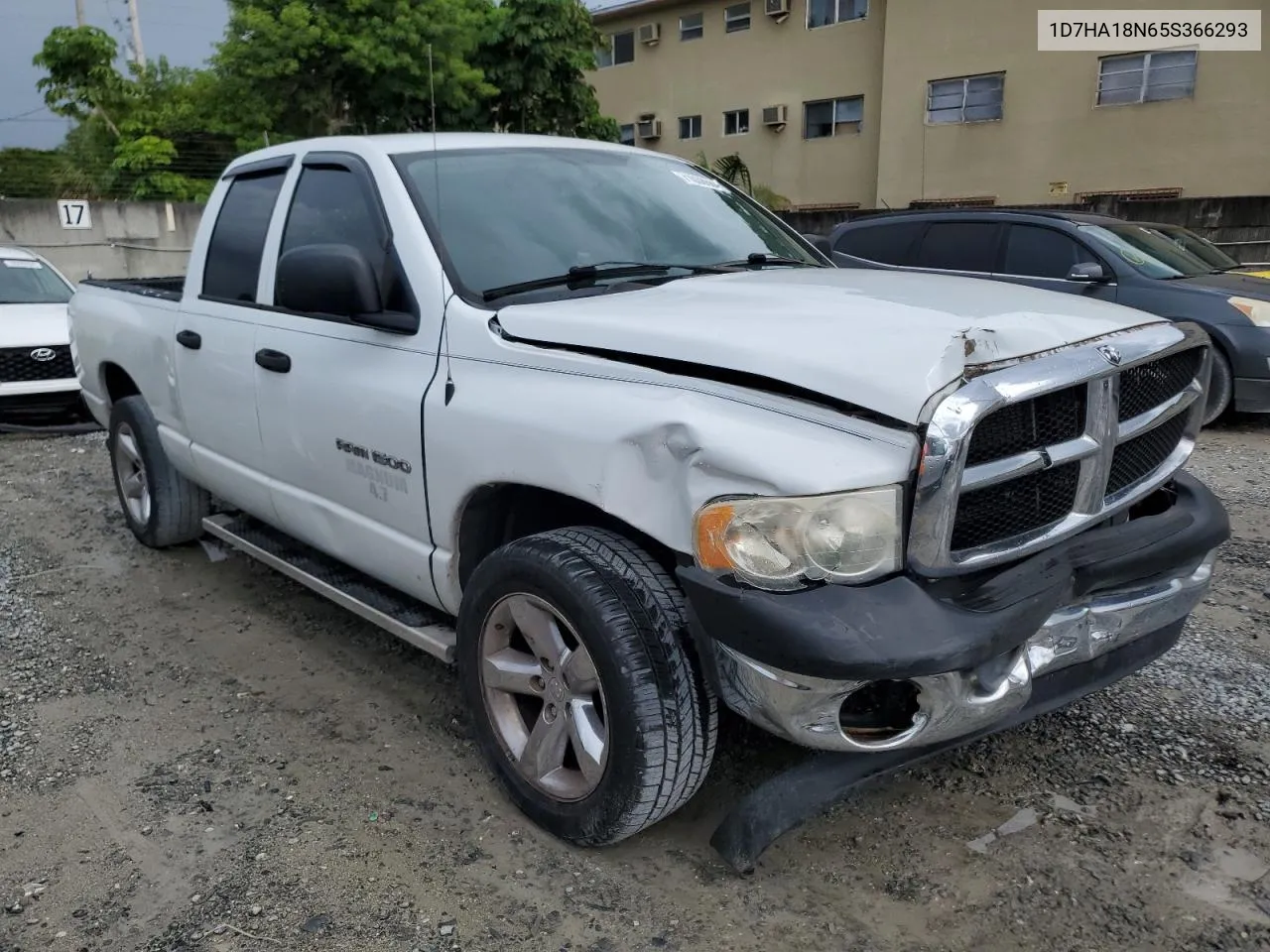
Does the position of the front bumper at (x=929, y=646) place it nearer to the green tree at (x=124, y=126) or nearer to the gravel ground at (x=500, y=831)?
the gravel ground at (x=500, y=831)

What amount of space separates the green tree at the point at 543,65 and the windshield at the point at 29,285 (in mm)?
13991

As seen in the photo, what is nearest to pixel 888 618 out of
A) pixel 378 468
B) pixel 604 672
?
pixel 604 672

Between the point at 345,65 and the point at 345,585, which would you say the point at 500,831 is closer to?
the point at 345,585

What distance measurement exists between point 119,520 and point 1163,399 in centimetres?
540

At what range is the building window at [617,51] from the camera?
2698 centimetres

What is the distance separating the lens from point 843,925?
7.82 feet

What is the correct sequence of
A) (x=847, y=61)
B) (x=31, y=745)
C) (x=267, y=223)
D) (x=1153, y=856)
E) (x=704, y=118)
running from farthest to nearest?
(x=704, y=118), (x=847, y=61), (x=267, y=223), (x=31, y=745), (x=1153, y=856)

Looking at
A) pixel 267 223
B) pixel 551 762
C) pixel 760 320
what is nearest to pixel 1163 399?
pixel 760 320

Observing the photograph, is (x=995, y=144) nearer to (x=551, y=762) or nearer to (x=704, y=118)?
(x=704, y=118)

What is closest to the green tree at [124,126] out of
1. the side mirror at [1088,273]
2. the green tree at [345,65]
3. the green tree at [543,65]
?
the green tree at [345,65]

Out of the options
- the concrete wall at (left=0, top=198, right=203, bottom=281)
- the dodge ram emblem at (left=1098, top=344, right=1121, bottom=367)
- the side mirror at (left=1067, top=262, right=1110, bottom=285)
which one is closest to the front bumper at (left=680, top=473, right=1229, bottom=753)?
the dodge ram emblem at (left=1098, top=344, right=1121, bottom=367)

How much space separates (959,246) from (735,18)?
59.2 feet

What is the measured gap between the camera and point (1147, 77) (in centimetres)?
1844

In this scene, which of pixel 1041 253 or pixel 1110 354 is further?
pixel 1041 253
